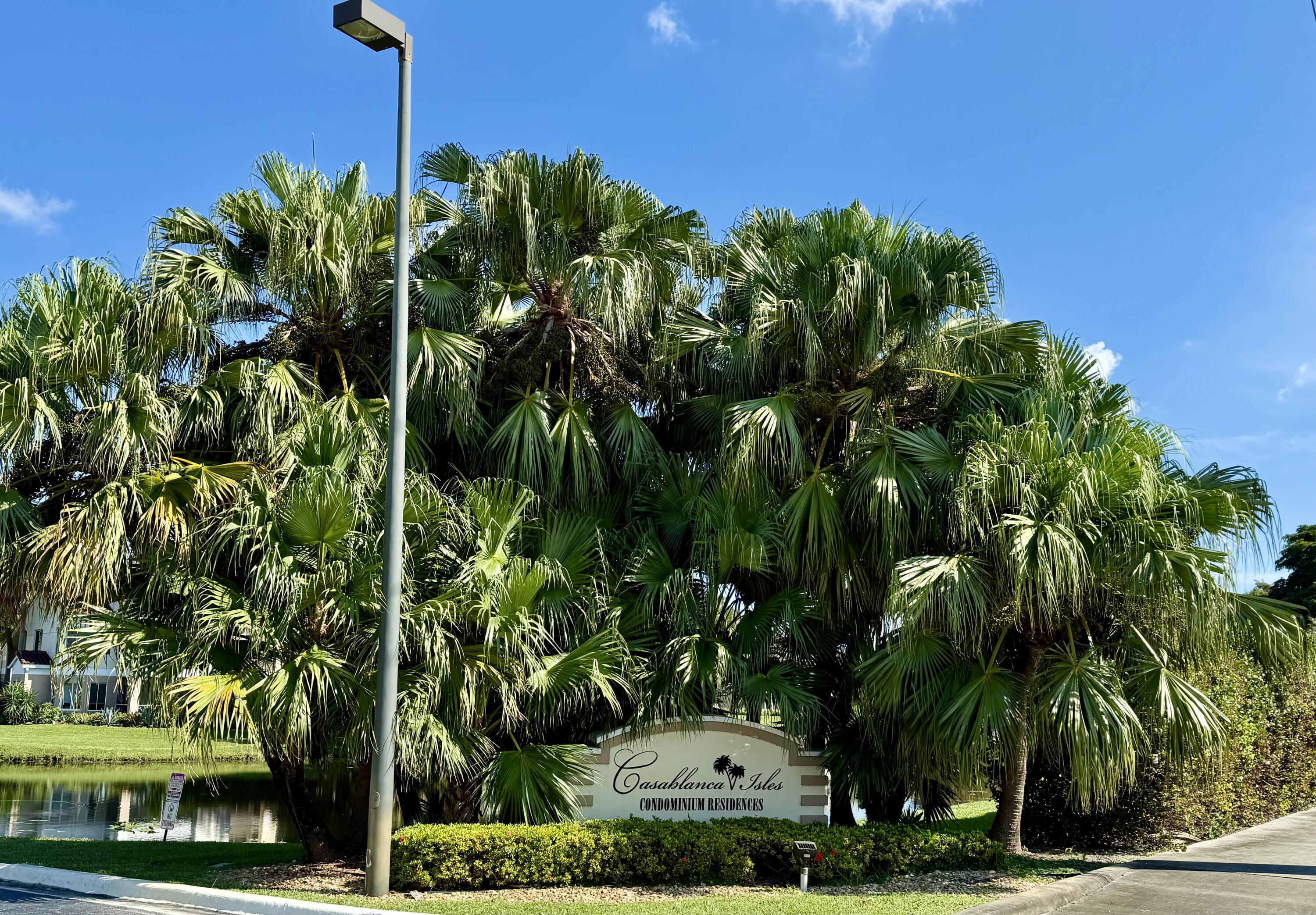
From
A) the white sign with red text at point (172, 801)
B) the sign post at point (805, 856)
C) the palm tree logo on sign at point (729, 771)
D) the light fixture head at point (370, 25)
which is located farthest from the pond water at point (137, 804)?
the light fixture head at point (370, 25)

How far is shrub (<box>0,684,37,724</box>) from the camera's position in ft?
144

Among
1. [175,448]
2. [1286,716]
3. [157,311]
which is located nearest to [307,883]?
[175,448]

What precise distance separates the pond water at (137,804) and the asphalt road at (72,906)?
43.0 inches

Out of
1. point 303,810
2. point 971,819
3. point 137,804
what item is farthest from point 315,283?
point 137,804

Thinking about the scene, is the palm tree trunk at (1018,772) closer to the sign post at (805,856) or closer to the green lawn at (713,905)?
the green lawn at (713,905)

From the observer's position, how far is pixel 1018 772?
1151 cm

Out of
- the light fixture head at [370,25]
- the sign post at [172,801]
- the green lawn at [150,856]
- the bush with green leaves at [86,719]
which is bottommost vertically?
the green lawn at [150,856]

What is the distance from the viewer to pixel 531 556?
1180 centimetres

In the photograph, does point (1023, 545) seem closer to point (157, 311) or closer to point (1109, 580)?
point (1109, 580)

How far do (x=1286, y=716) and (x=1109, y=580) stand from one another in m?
8.73

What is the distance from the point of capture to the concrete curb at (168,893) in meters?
8.55

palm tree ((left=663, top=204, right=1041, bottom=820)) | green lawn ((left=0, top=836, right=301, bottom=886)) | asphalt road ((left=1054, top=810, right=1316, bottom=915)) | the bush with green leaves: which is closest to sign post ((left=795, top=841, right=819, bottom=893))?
palm tree ((left=663, top=204, right=1041, bottom=820))

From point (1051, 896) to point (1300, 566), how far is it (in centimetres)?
3570

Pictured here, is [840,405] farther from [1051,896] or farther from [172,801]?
[172,801]
